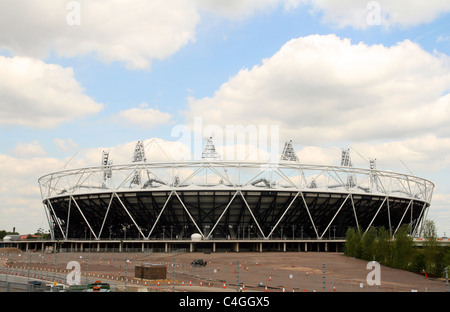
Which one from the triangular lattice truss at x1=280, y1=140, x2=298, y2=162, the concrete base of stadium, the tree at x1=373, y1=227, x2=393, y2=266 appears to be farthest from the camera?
the triangular lattice truss at x1=280, y1=140, x2=298, y2=162

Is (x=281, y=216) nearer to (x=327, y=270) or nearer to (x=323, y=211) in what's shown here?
(x=323, y=211)

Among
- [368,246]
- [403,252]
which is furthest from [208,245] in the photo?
[403,252]

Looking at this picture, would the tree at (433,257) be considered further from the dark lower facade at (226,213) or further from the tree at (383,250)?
the dark lower facade at (226,213)

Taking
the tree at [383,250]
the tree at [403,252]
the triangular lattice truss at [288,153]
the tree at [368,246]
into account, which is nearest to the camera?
the tree at [403,252]

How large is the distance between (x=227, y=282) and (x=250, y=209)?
41301 mm

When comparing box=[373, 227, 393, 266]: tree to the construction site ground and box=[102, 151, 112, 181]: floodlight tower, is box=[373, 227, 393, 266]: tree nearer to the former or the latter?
the construction site ground

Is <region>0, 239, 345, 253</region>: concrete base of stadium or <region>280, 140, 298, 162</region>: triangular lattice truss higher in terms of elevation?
<region>280, 140, 298, 162</region>: triangular lattice truss

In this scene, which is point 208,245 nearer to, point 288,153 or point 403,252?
point 288,153
